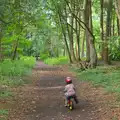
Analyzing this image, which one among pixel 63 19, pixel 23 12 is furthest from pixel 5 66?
pixel 63 19

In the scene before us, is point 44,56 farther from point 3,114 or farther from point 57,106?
point 3,114

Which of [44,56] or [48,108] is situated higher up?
[44,56]

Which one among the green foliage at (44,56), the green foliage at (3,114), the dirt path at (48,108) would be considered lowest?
the dirt path at (48,108)

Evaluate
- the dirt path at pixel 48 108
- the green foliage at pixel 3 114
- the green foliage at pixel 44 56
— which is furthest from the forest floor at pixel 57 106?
the green foliage at pixel 44 56

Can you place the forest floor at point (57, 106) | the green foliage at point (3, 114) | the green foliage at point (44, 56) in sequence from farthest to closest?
the green foliage at point (44, 56), the forest floor at point (57, 106), the green foliage at point (3, 114)

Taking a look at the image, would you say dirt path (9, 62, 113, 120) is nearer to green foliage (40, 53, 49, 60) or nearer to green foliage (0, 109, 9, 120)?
green foliage (0, 109, 9, 120)

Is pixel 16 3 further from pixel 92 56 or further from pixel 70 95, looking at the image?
pixel 92 56

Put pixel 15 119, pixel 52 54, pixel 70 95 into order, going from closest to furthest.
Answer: pixel 15 119, pixel 70 95, pixel 52 54

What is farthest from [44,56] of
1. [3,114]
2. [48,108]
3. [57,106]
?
[3,114]

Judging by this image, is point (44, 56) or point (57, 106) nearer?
point (57, 106)

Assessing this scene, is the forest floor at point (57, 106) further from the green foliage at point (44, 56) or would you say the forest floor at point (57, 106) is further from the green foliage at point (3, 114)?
the green foliage at point (44, 56)

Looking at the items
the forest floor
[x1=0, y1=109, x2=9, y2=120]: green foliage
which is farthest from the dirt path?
[x1=0, y1=109, x2=9, y2=120]: green foliage

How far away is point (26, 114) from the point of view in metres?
9.48

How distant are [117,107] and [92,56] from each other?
1353 centimetres
